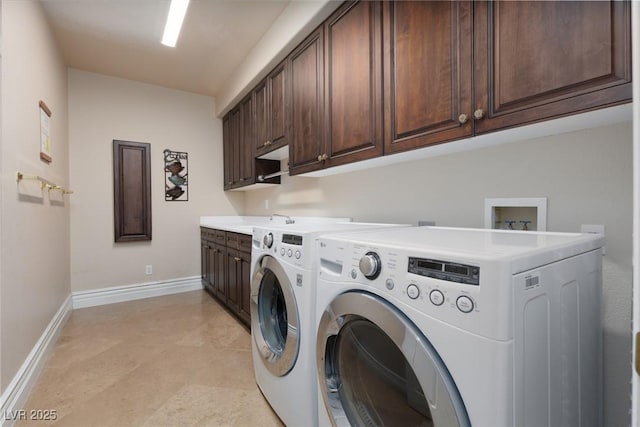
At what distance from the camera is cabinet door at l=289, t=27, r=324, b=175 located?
2.05 meters

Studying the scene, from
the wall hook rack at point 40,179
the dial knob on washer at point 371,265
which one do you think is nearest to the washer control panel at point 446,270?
the dial knob on washer at point 371,265

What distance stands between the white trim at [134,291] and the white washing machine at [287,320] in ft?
8.54

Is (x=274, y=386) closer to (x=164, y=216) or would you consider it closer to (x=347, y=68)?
(x=347, y=68)

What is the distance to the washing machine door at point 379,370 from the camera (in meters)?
0.73

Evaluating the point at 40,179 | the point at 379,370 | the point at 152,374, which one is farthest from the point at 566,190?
the point at 40,179

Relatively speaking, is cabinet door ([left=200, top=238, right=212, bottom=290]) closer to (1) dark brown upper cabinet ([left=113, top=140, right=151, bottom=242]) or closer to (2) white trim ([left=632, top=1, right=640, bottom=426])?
(1) dark brown upper cabinet ([left=113, top=140, right=151, bottom=242])

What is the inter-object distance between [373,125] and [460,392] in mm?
1306

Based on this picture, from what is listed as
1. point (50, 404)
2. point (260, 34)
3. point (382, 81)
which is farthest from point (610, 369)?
Answer: point (260, 34)

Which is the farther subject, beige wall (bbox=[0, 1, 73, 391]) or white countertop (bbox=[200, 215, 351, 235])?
white countertop (bbox=[200, 215, 351, 235])

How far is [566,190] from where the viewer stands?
122 centimetres

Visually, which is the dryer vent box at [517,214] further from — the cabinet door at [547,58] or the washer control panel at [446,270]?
the washer control panel at [446,270]

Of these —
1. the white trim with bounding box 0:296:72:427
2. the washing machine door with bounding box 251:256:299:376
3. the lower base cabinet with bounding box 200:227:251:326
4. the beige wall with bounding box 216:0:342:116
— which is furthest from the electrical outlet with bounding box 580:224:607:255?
the white trim with bounding box 0:296:72:427

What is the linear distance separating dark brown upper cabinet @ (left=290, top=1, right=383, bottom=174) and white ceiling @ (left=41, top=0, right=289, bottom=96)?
755 millimetres

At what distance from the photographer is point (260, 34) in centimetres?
270
